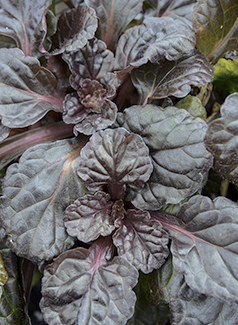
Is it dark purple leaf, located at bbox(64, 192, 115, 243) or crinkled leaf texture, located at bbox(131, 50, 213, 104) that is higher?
crinkled leaf texture, located at bbox(131, 50, 213, 104)

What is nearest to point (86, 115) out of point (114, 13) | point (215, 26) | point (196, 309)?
point (114, 13)

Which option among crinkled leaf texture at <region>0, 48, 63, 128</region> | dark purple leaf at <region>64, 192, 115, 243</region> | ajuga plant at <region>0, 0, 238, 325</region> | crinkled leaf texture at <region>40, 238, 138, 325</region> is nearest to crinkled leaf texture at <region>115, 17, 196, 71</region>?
ajuga plant at <region>0, 0, 238, 325</region>

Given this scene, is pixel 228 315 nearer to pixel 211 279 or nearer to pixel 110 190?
pixel 211 279

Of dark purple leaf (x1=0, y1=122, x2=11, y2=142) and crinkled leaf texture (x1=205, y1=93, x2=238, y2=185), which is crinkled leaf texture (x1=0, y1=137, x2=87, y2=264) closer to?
dark purple leaf (x1=0, y1=122, x2=11, y2=142)

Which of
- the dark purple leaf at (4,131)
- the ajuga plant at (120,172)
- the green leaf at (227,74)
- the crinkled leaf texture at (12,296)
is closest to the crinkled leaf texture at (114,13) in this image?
the ajuga plant at (120,172)

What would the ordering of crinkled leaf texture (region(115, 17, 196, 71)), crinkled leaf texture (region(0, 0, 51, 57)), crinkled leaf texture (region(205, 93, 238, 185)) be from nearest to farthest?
crinkled leaf texture (region(205, 93, 238, 185)), crinkled leaf texture (region(115, 17, 196, 71)), crinkled leaf texture (region(0, 0, 51, 57))

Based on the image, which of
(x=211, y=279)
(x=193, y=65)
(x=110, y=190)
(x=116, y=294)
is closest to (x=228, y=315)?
(x=211, y=279)

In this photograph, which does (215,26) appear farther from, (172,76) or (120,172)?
(120,172)
